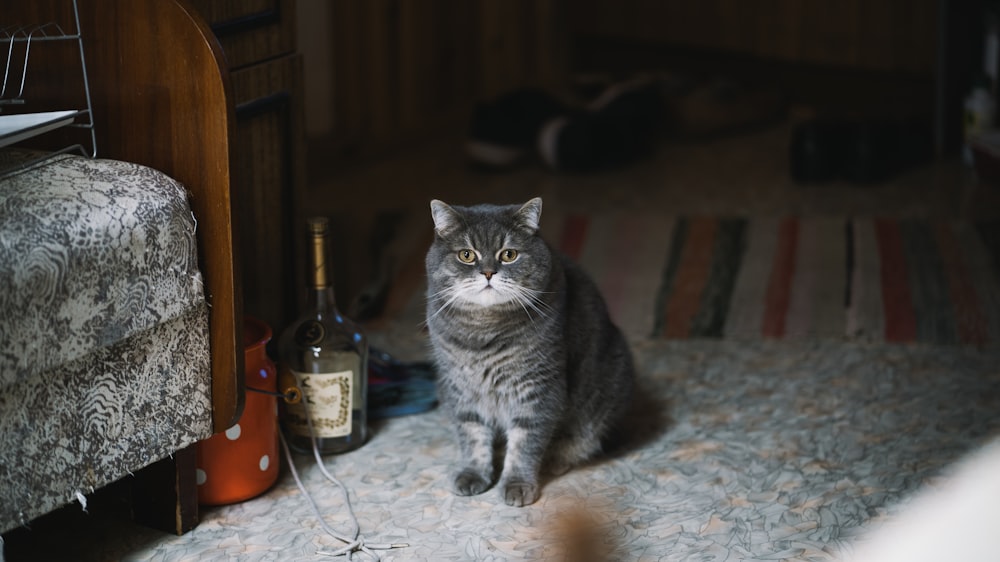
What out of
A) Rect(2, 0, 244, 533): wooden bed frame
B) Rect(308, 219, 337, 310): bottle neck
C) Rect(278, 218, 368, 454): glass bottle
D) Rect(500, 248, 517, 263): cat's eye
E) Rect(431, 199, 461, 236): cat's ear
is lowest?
Rect(278, 218, 368, 454): glass bottle

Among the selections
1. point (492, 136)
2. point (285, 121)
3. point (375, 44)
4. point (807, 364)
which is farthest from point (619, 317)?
point (375, 44)

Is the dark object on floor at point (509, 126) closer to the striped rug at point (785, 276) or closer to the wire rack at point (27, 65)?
the striped rug at point (785, 276)

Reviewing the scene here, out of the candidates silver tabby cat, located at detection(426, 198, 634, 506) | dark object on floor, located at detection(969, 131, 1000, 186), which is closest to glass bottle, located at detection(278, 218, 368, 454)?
silver tabby cat, located at detection(426, 198, 634, 506)

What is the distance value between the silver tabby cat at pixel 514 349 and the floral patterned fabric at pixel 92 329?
1.35 feet

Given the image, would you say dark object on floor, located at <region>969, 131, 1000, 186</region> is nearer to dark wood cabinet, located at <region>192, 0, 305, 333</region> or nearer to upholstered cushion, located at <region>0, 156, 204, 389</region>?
dark wood cabinet, located at <region>192, 0, 305, 333</region>

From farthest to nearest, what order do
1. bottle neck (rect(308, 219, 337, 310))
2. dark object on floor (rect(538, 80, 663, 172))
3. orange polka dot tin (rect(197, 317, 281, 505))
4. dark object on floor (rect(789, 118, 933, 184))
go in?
dark object on floor (rect(538, 80, 663, 172)) → dark object on floor (rect(789, 118, 933, 184)) → bottle neck (rect(308, 219, 337, 310)) → orange polka dot tin (rect(197, 317, 281, 505))

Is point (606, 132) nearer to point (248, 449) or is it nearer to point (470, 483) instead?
point (470, 483)

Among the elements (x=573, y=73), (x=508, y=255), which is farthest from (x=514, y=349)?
→ (x=573, y=73)

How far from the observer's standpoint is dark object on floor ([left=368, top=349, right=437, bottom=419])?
2119 millimetres

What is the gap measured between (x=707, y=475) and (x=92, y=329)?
1009 mm

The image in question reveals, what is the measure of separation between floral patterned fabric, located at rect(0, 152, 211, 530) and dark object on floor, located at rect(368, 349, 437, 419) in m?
0.55

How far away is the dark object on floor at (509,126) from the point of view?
356 centimetres

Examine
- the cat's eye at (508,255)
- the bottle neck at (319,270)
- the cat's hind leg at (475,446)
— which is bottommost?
the cat's hind leg at (475,446)

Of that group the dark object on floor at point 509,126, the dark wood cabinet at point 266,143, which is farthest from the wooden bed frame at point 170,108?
the dark object on floor at point 509,126
